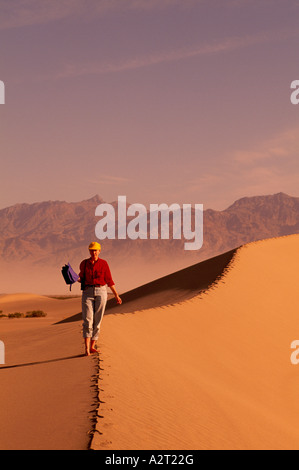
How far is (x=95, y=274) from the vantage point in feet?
28.2

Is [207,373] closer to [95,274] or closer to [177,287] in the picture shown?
[95,274]

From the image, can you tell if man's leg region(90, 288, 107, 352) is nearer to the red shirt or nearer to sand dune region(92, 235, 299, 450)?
the red shirt

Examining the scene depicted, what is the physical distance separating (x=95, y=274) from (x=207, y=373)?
11.5ft

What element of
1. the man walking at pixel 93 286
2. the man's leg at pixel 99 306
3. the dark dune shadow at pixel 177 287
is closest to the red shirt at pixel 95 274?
the man walking at pixel 93 286

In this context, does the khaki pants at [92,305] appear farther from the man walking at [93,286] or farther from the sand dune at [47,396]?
the sand dune at [47,396]

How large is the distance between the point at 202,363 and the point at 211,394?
8.63 feet

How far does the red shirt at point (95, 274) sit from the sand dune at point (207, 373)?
4.12ft

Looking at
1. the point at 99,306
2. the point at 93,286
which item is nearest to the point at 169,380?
the point at 99,306

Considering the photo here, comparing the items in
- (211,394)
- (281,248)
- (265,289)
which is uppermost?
(281,248)

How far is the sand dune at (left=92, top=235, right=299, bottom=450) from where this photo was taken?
6.30 m

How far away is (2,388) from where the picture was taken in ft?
25.6

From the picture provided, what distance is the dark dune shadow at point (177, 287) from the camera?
20.7m

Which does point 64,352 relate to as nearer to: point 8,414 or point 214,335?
point 8,414
